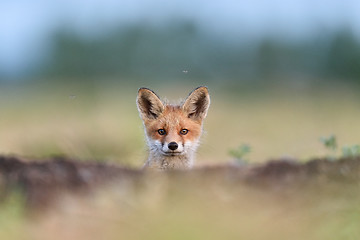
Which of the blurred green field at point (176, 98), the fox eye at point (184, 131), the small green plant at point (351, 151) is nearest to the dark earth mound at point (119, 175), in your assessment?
the small green plant at point (351, 151)

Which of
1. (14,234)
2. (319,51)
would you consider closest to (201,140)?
(14,234)

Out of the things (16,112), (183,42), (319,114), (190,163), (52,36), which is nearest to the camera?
(190,163)

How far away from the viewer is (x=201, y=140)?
7742mm

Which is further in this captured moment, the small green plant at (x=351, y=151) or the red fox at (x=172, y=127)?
the red fox at (x=172, y=127)

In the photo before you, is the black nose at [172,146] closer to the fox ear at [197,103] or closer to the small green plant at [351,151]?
the fox ear at [197,103]

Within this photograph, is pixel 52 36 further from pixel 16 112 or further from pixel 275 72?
pixel 16 112

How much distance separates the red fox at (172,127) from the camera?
719 cm

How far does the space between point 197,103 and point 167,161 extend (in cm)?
91

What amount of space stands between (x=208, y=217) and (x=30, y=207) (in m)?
1.25

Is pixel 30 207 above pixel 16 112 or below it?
below

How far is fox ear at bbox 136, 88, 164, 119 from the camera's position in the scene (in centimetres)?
754

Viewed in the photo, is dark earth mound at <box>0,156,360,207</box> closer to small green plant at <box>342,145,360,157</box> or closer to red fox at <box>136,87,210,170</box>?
small green plant at <box>342,145,360,157</box>

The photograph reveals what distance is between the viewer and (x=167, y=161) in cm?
724

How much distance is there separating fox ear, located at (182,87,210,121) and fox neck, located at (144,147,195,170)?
0.58m
